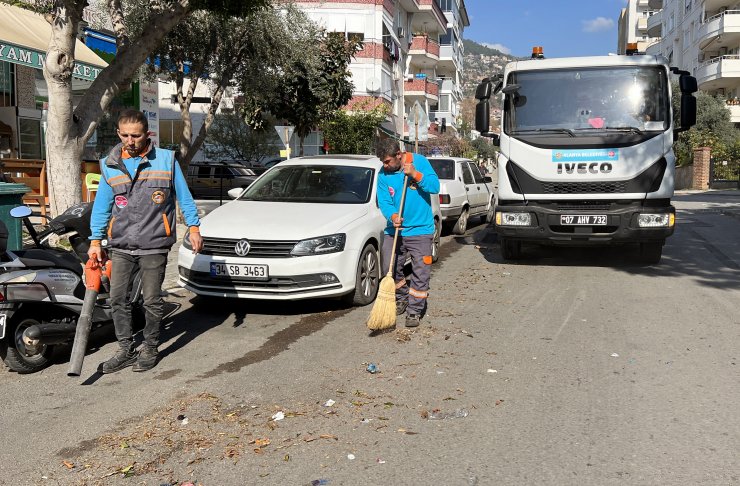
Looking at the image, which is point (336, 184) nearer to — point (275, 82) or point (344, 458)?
point (344, 458)

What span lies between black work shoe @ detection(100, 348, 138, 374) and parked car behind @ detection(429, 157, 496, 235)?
8.82m

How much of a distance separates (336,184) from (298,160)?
0.95 meters

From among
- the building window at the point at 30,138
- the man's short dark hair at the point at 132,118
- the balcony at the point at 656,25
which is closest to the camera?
the man's short dark hair at the point at 132,118

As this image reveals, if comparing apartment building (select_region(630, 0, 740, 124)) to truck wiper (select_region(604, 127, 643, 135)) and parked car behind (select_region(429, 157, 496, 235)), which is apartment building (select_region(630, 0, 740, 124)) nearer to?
parked car behind (select_region(429, 157, 496, 235))

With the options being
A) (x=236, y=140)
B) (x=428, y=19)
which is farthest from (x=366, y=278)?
(x=428, y=19)

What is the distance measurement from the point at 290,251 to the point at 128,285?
6.06 feet

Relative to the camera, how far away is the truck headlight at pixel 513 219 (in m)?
9.85

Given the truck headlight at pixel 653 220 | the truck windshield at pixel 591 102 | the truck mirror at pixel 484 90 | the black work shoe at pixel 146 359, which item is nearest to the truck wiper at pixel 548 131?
the truck windshield at pixel 591 102

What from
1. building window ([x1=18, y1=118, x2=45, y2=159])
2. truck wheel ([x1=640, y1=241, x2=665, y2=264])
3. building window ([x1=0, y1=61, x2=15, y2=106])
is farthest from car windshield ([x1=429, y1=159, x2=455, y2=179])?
building window ([x1=0, y1=61, x2=15, y2=106])

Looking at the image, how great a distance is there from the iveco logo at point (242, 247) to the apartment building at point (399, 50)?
19.1 metres

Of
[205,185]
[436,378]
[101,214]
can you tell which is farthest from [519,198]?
[205,185]

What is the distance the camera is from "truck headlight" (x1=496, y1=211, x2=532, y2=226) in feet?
32.3

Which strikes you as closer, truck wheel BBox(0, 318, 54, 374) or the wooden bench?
truck wheel BBox(0, 318, 54, 374)

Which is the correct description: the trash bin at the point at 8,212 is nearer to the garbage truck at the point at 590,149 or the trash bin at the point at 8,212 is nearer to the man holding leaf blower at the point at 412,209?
the man holding leaf blower at the point at 412,209
